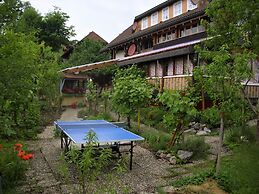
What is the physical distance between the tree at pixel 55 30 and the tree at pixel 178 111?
1549 inches

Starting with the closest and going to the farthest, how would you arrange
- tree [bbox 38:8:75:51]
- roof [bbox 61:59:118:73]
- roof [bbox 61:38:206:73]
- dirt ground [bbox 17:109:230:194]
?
dirt ground [bbox 17:109:230:194] < roof [bbox 61:38:206:73] < roof [bbox 61:59:118:73] < tree [bbox 38:8:75:51]

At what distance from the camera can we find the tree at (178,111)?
9227 mm

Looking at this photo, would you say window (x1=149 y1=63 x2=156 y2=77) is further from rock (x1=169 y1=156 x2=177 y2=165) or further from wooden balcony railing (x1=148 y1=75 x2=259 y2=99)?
rock (x1=169 y1=156 x2=177 y2=165)

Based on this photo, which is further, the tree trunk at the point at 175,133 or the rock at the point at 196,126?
the rock at the point at 196,126

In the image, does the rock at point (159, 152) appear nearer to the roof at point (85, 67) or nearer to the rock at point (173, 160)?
the rock at point (173, 160)

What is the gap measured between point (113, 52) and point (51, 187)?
31108 millimetres

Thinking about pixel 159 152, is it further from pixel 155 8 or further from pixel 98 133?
pixel 155 8

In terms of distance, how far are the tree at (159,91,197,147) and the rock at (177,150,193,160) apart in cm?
70

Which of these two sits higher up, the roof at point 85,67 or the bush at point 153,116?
the roof at point 85,67

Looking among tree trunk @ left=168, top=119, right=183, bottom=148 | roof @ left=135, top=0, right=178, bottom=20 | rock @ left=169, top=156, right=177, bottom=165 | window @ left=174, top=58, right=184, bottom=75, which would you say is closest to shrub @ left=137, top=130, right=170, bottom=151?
tree trunk @ left=168, top=119, right=183, bottom=148

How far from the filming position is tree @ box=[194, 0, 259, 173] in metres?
6.60

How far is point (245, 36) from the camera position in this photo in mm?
7672

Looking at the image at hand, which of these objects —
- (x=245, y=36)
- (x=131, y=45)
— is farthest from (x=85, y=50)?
(x=245, y=36)

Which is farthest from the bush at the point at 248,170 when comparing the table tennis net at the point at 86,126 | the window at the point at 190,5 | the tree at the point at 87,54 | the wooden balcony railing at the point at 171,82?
the tree at the point at 87,54
